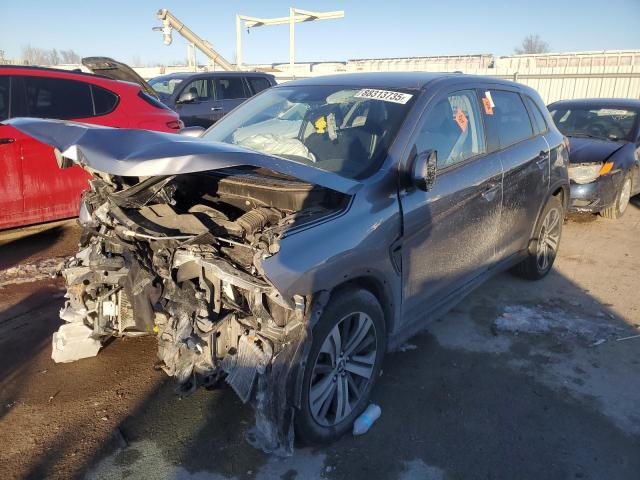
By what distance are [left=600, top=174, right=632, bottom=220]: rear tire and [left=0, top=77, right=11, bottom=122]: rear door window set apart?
302 inches

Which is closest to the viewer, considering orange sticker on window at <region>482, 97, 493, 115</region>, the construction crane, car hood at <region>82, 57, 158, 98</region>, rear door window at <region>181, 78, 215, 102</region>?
orange sticker on window at <region>482, 97, 493, 115</region>

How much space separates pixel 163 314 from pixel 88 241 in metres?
0.96

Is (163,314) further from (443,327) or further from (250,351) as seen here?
(443,327)

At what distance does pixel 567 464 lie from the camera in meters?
2.58

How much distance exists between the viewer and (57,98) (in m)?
5.45

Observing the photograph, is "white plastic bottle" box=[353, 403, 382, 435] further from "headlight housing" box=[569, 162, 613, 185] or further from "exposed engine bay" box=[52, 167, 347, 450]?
"headlight housing" box=[569, 162, 613, 185]

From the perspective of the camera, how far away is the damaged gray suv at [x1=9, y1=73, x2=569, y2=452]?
92.1 inches

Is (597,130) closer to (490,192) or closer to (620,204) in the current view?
(620,204)

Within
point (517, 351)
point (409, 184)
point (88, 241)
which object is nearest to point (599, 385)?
point (517, 351)

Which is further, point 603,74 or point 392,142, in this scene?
point 603,74

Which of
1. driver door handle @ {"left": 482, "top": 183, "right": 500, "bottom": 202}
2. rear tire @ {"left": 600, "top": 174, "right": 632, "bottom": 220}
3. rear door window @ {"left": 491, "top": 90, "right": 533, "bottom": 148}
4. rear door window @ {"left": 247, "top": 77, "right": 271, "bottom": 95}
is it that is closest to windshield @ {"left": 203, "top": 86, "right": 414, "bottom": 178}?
driver door handle @ {"left": 482, "top": 183, "right": 500, "bottom": 202}

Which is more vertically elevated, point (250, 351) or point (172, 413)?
point (250, 351)

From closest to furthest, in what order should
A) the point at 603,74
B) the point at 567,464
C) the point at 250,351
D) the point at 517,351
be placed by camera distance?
the point at 250,351 < the point at 567,464 < the point at 517,351 < the point at 603,74

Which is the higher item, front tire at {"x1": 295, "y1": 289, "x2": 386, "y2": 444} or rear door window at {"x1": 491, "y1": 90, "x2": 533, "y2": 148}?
rear door window at {"x1": 491, "y1": 90, "x2": 533, "y2": 148}
